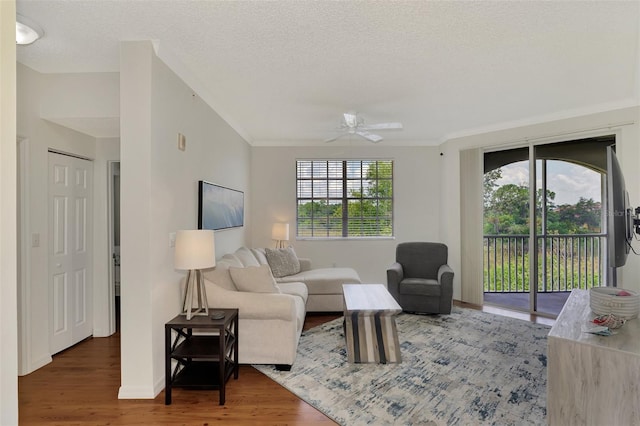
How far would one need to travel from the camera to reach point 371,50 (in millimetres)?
2510

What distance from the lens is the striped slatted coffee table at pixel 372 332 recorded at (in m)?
2.98

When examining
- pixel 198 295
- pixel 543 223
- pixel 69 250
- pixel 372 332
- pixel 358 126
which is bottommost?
pixel 372 332

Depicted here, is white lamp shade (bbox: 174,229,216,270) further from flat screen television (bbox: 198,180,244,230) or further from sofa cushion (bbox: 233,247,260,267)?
sofa cushion (bbox: 233,247,260,267)

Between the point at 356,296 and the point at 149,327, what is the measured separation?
6.33 feet

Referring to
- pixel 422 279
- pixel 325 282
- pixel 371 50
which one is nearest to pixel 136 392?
pixel 325 282

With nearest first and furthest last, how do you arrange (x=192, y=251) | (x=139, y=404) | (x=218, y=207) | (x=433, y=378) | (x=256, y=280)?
(x=139, y=404)
(x=192, y=251)
(x=433, y=378)
(x=256, y=280)
(x=218, y=207)

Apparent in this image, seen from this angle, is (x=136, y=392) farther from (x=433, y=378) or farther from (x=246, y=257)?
(x=433, y=378)

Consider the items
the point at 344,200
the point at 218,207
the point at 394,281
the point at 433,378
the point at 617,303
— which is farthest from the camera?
the point at 344,200

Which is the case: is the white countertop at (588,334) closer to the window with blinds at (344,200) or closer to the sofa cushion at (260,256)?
the sofa cushion at (260,256)

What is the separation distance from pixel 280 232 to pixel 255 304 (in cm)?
248

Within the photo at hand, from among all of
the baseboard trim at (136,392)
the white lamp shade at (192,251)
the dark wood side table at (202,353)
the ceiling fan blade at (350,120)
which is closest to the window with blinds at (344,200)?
the ceiling fan blade at (350,120)

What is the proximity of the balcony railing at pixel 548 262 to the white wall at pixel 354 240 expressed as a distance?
116 cm

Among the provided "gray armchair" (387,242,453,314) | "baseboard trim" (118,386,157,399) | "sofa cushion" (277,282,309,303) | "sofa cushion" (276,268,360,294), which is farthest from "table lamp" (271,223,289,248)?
"baseboard trim" (118,386,157,399)

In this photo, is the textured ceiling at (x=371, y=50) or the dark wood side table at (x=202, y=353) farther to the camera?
the dark wood side table at (x=202, y=353)
